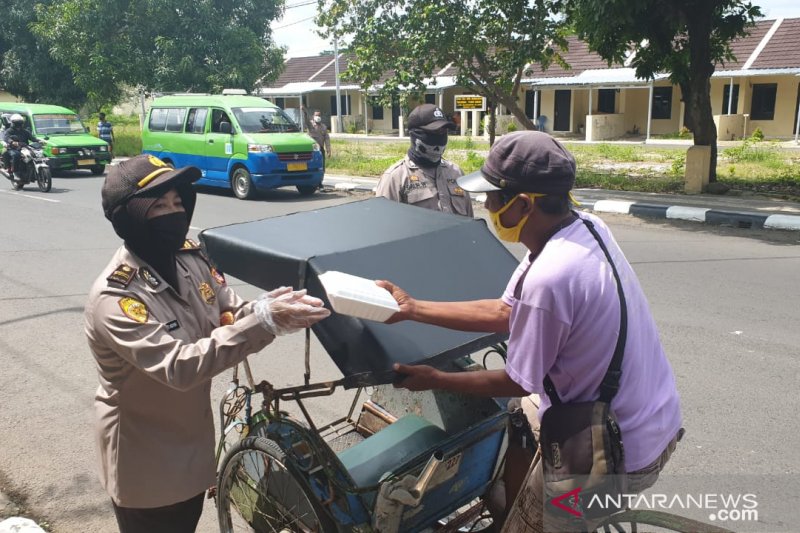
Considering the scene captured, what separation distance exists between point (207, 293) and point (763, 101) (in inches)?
1202

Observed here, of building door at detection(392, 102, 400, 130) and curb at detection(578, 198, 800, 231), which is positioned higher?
building door at detection(392, 102, 400, 130)

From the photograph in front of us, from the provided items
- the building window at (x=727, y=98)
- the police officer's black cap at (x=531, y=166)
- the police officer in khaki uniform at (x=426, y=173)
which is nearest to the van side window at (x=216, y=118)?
the police officer in khaki uniform at (x=426, y=173)

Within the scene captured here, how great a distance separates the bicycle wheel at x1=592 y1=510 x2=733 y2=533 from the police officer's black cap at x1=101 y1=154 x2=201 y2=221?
1637 millimetres

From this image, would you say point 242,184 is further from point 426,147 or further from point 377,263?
point 377,263

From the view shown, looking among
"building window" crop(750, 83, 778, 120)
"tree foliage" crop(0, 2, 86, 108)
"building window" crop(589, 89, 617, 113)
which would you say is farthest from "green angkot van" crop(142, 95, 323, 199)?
"building window" crop(589, 89, 617, 113)

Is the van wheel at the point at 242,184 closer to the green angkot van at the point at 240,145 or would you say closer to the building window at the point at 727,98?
the green angkot van at the point at 240,145

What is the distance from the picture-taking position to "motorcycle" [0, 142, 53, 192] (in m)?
15.1

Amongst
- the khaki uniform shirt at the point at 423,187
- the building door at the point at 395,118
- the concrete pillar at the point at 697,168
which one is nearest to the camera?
the khaki uniform shirt at the point at 423,187

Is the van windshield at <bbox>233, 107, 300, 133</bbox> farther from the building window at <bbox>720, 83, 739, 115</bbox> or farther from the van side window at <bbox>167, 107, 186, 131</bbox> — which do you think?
the building window at <bbox>720, 83, 739, 115</bbox>

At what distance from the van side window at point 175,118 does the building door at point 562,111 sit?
72.9 feet

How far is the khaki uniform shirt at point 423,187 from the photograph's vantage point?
15.2 feet

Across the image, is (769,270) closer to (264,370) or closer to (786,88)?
(264,370)

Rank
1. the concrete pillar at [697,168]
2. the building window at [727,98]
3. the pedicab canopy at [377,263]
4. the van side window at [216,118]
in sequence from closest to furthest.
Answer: the pedicab canopy at [377,263] → the concrete pillar at [697,168] → the van side window at [216,118] → the building window at [727,98]

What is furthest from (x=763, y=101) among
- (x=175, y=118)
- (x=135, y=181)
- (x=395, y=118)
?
(x=135, y=181)
